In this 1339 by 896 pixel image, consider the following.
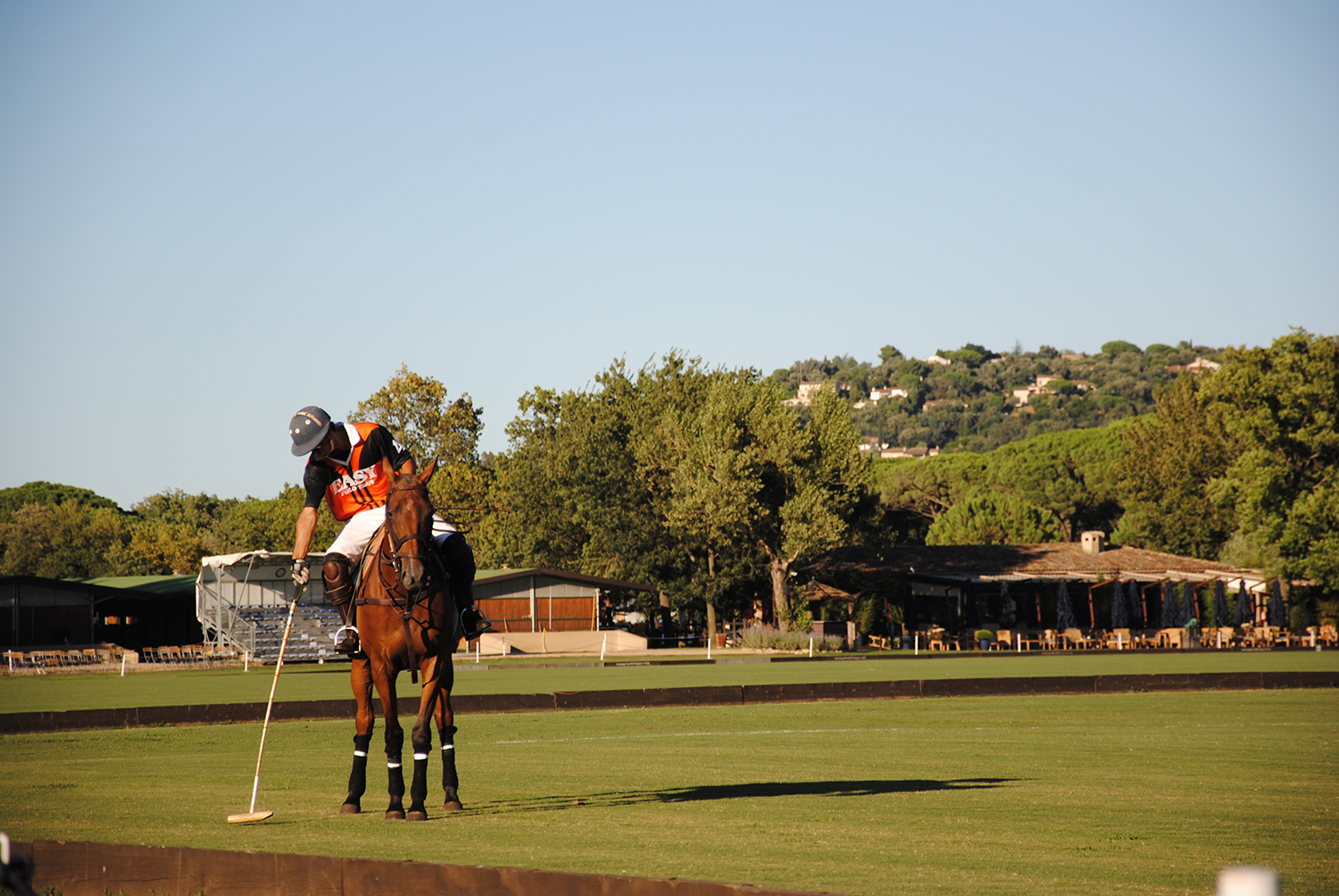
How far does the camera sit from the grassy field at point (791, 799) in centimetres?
782

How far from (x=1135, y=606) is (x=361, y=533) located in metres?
50.8

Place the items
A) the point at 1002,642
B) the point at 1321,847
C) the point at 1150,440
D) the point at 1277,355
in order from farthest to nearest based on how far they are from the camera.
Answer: the point at 1150,440 < the point at 1277,355 < the point at 1002,642 < the point at 1321,847

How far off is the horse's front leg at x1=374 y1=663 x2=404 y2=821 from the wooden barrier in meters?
2.47

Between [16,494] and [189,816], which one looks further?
[16,494]

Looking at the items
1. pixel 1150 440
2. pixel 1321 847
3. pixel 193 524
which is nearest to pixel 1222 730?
pixel 1321 847

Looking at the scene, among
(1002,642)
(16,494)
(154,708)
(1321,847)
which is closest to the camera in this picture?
(1321,847)

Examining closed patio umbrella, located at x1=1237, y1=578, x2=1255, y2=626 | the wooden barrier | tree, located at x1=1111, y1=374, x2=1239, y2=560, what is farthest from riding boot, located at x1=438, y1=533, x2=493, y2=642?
tree, located at x1=1111, y1=374, x2=1239, y2=560

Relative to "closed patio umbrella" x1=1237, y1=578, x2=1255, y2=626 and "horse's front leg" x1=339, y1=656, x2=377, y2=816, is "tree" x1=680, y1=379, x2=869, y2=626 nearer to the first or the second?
"closed patio umbrella" x1=1237, y1=578, x2=1255, y2=626

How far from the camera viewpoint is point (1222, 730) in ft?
59.8

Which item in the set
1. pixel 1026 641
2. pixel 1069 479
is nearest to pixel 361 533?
pixel 1026 641

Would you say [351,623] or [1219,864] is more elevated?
[351,623]

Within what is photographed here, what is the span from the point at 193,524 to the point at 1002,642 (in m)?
76.7

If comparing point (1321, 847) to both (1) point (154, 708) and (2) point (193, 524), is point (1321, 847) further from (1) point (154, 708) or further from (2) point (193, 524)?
(2) point (193, 524)

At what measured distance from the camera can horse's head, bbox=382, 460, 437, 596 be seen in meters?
9.29
